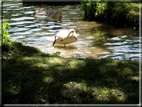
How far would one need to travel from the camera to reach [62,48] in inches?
350

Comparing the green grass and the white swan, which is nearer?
the green grass

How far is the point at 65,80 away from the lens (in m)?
4.34

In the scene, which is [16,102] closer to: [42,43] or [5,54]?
[5,54]

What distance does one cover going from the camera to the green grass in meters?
3.73

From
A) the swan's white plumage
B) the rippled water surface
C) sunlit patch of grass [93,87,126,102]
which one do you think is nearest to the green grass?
sunlit patch of grass [93,87,126,102]

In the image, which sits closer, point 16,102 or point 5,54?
point 16,102

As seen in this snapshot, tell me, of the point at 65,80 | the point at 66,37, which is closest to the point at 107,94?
the point at 65,80

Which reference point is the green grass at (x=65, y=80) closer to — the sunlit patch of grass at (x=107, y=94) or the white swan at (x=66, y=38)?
the sunlit patch of grass at (x=107, y=94)

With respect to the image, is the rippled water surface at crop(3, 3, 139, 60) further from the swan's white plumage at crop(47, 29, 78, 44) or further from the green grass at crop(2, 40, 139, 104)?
the green grass at crop(2, 40, 139, 104)

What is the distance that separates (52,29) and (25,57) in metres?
6.50

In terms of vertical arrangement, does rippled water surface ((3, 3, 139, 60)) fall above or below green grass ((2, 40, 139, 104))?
above

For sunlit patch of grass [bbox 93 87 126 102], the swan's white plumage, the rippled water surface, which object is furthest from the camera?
the swan's white plumage

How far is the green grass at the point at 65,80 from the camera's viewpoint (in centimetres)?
373

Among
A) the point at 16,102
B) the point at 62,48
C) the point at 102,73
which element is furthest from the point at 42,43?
the point at 16,102
